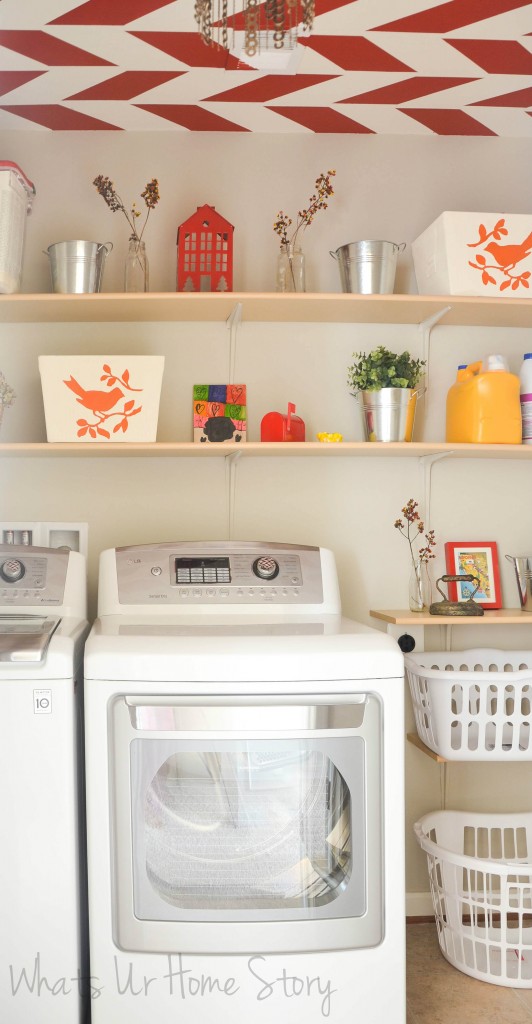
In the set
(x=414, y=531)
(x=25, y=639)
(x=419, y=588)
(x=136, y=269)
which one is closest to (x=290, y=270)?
(x=136, y=269)

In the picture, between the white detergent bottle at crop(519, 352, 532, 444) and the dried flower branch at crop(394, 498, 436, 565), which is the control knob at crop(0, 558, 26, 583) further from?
the white detergent bottle at crop(519, 352, 532, 444)

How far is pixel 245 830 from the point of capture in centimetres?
184

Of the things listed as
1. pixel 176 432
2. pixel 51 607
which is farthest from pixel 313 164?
pixel 51 607

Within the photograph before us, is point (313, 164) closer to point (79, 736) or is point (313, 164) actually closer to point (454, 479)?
point (454, 479)

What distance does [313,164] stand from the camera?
276 centimetres

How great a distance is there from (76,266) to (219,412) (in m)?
0.60

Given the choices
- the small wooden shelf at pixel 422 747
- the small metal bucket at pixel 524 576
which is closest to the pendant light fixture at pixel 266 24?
the small metal bucket at pixel 524 576

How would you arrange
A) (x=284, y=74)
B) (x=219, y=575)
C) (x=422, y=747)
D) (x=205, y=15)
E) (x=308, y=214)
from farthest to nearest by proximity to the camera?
1. (x=308, y=214)
2. (x=422, y=747)
3. (x=219, y=575)
4. (x=284, y=74)
5. (x=205, y=15)

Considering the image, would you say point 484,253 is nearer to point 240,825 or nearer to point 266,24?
point 266,24

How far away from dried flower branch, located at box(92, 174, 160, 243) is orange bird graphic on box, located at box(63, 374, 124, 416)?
20.5 inches

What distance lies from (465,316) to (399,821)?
1551mm

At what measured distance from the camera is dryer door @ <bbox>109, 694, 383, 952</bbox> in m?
1.81

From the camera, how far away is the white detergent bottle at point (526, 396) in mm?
2576

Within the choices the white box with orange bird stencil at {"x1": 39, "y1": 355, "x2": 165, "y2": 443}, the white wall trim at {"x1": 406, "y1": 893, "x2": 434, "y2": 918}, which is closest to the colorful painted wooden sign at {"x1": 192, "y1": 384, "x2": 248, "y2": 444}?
the white box with orange bird stencil at {"x1": 39, "y1": 355, "x2": 165, "y2": 443}
